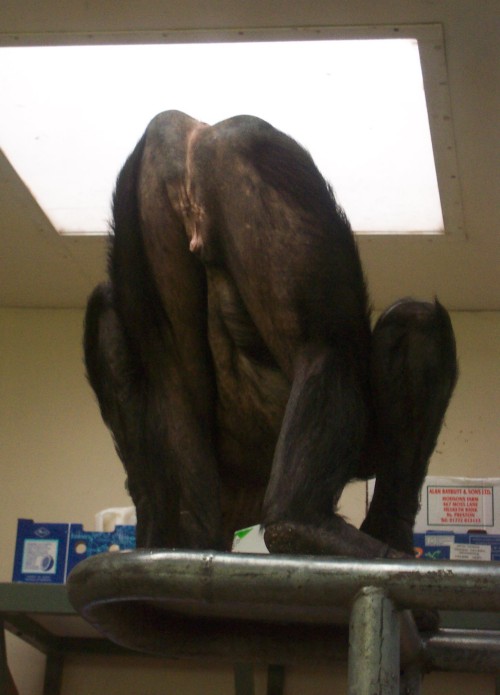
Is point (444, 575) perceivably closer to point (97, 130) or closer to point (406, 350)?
point (406, 350)

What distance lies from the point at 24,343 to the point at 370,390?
150 inches

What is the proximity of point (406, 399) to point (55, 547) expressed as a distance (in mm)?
2512

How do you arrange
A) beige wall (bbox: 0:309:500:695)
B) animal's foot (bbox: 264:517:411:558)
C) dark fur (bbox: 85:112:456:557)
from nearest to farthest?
animal's foot (bbox: 264:517:411:558)
dark fur (bbox: 85:112:456:557)
beige wall (bbox: 0:309:500:695)

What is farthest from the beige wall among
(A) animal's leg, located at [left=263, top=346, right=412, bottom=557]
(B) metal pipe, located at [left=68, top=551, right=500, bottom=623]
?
(B) metal pipe, located at [left=68, top=551, right=500, bottom=623]

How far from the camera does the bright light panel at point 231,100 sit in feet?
11.2

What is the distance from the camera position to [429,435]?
1.54 m

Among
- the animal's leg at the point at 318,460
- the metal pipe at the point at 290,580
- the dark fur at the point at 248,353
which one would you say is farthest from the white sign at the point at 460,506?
the metal pipe at the point at 290,580

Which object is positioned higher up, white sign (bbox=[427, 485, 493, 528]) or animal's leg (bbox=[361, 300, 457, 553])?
white sign (bbox=[427, 485, 493, 528])

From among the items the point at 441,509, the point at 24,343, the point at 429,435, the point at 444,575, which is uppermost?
the point at 24,343

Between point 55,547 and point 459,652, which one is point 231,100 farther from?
point 459,652

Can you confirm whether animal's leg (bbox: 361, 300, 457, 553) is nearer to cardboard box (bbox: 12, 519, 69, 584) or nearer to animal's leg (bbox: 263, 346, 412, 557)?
animal's leg (bbox: 263, 346, 412, 557)

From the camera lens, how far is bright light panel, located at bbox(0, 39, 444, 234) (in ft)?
11.2

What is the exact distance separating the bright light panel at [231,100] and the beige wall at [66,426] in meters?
1.11

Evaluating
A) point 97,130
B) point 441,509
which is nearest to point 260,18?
point 97,130
